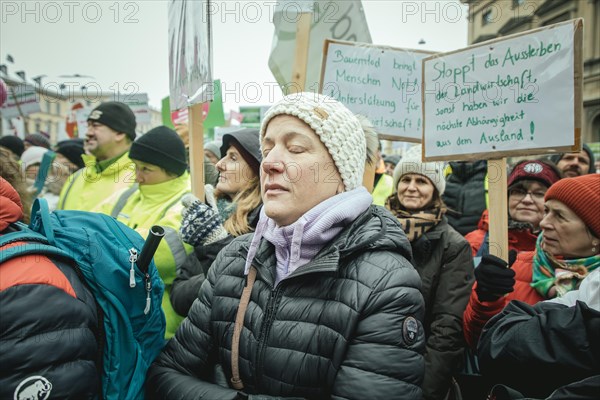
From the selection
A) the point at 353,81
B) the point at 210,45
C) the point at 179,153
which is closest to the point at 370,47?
the point at 353,81

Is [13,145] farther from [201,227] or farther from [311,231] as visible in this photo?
[311,231]

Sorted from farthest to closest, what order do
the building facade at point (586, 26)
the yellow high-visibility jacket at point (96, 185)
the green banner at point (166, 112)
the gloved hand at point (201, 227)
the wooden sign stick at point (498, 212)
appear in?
1. the building facade at point (586, 26)
2. the green banner at point (166, 112)
3. the yellow high-visibility jacket at point (96, 185)
4. the gloved hand at point (201, 227)
5. the wooden sign stick at point (498, 212)

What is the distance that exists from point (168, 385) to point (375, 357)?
0.71 meters

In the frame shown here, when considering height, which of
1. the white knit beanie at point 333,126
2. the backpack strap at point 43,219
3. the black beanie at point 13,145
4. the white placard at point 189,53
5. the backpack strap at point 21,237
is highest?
the white placard at point 189,53

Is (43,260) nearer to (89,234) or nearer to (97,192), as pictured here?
(89,234)

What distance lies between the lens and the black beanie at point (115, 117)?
349 cm

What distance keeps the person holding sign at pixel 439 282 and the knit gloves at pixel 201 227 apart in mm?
1117

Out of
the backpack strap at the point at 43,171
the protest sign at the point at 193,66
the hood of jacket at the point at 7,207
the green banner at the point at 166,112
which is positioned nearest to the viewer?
the hood of jacket at the point at 7,207

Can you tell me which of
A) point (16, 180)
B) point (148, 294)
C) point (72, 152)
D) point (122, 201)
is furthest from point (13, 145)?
point (148, 294)

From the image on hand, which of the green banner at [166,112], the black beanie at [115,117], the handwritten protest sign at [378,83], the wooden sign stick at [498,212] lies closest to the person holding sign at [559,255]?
the wooden sign stick at [498,212]

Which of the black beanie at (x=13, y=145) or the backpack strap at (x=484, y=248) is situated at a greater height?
the black beanie at (x=13, y=145)

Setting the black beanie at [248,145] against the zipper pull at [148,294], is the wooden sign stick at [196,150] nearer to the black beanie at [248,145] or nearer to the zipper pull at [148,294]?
the black beanie at [248,145]

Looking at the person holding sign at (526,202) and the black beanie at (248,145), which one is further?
the person holding sign at (526,202)

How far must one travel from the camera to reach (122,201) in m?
3.04
